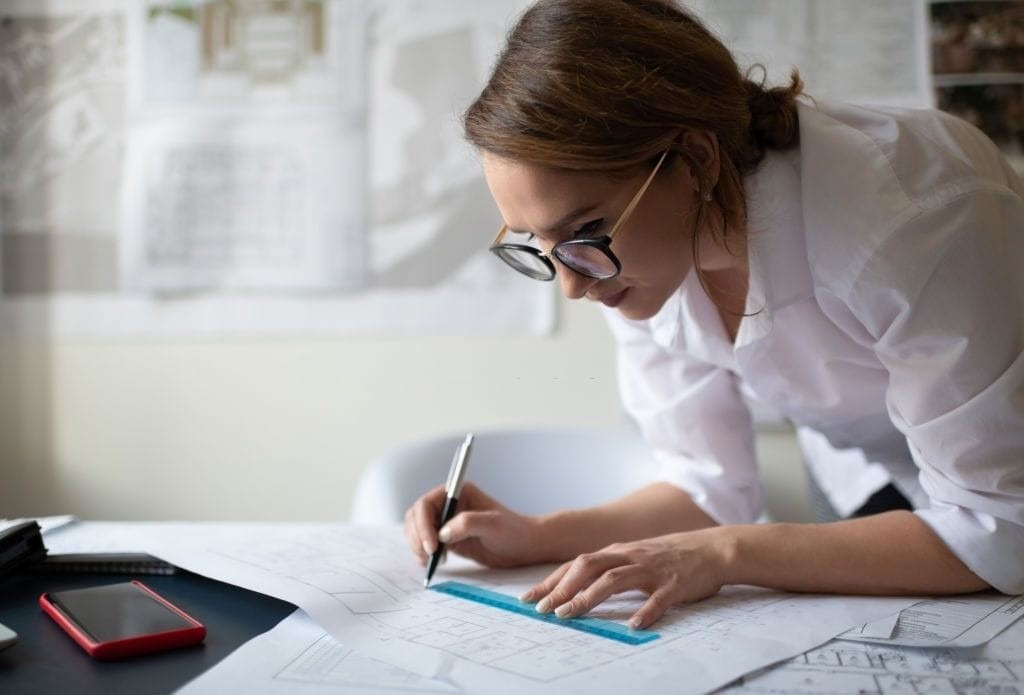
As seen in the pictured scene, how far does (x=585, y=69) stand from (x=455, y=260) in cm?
111

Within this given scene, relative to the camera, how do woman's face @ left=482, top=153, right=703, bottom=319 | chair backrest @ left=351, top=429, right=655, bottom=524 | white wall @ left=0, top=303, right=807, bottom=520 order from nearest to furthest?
1. woman's face @ left=482, top=153, right=703, bottom=319
2. chair backrest @ left=351, top=429, right=655, bottom=524
3. white wall @ left=0, top=303, right=807, bottom=520

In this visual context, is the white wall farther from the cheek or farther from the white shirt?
the cheek

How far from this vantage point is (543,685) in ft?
1.82

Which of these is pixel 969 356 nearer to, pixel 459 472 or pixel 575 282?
pixel 575 282

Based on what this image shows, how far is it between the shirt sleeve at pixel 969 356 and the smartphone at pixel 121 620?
61cm

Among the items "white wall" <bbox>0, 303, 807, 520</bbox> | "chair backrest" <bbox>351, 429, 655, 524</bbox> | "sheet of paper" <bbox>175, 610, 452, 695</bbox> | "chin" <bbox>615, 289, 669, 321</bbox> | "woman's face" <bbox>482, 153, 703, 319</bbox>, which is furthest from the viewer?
"white wall" <bbox>0, 303, 807, 520</bbox>

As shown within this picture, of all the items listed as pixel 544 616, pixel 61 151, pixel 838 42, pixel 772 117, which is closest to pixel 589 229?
pixel 772 117

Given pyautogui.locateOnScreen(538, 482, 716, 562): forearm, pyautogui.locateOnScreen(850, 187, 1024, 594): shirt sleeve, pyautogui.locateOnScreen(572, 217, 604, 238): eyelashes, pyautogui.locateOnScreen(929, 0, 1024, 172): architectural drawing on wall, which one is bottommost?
pyautogui.locateOnScreen(538, 482, 716, 562): forearm

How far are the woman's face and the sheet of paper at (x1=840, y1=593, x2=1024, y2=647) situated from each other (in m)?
0.35

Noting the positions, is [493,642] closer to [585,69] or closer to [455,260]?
[585,69]

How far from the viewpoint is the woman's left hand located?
70 cm

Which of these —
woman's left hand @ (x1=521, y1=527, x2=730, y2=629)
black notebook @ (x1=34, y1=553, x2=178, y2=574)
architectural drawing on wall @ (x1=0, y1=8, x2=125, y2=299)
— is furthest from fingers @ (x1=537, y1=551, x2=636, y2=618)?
architectural drawing on wall @ (x1=0, y1=8, x2=125, y2=299)

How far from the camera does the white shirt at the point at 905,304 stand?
0.76 metres

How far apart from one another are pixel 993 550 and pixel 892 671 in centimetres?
24
